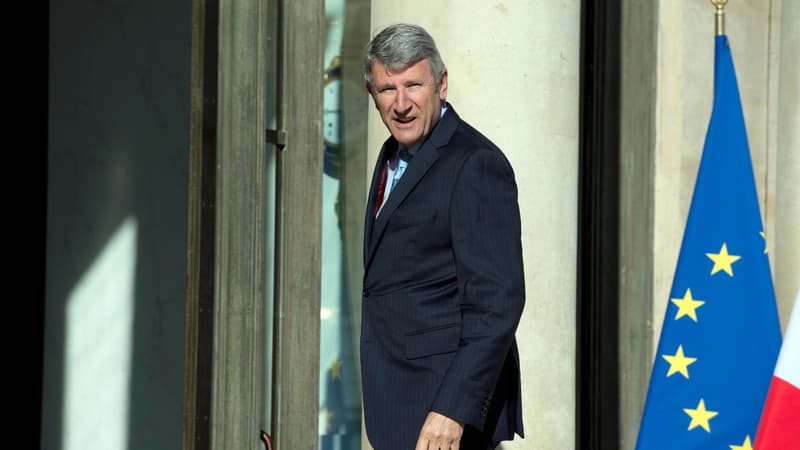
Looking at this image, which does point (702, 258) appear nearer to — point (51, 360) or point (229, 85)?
point (229, 85)

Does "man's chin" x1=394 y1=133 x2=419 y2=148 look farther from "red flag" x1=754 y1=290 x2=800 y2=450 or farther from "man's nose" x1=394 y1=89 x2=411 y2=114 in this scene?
"red flag" x1=754 y1=290 x2=800 y2=450

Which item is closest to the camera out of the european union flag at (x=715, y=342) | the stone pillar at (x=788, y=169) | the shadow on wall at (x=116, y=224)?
the european union flag at (x=715, y=342)

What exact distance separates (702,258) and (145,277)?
7.24 feet

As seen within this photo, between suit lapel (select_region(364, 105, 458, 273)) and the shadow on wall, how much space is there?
254 centimetres

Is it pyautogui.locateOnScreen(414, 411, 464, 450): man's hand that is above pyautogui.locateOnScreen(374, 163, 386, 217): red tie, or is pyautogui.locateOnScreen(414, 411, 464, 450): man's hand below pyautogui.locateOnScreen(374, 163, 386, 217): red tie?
below

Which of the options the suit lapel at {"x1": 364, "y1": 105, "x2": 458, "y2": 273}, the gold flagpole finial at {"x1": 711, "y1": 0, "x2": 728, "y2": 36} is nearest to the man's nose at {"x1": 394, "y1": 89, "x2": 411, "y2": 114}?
the suit lapel at {"x1": 364, "y1": 105, "x2": 458, "y2": 273}

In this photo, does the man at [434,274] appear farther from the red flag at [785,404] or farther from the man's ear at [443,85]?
the red flag at [785,404]

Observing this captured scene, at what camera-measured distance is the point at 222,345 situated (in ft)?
17.1

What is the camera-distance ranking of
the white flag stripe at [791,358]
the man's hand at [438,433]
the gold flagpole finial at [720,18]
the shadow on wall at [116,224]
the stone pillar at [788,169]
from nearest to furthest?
1. the man's hand at [438,433]
2. the white flag stripe at [791,358]
3. the gold flagpole finial at [720,18]
4. the shadow on wall at [116,224]
5. the stone pillar at [788,169]

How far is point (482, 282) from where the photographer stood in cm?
346

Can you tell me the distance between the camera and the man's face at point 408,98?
11.7ft

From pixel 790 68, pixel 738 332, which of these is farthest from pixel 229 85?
pixel 790 68

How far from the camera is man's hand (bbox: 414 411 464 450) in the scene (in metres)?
3.42

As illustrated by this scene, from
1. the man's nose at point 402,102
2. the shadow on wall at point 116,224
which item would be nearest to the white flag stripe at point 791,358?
the man's nose at point 402,102
